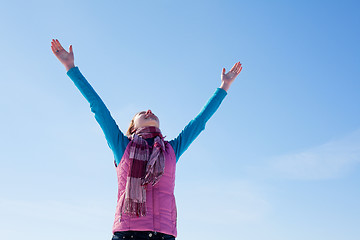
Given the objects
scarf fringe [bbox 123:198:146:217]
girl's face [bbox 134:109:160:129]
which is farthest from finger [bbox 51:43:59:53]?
scarf fringe [bbox 123:198:146:217]

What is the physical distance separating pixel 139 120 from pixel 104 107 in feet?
2.16

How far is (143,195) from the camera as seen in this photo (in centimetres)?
481

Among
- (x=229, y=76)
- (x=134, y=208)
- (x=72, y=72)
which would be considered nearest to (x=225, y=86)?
(x=229, y=76)

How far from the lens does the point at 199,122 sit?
5867 millimetres

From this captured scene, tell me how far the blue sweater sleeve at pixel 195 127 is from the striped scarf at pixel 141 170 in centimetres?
39

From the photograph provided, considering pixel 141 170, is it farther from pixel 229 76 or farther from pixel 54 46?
pixel 229 76

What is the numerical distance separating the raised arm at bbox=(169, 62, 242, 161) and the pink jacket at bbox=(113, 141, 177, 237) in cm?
41

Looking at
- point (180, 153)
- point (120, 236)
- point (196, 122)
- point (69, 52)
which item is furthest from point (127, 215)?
point (69, 52)

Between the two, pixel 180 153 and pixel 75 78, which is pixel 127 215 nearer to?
pixel 180 153

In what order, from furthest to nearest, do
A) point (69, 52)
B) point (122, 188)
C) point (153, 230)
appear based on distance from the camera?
1. point (69, 52)
2. point (122, 188)
3. point (153, 230)

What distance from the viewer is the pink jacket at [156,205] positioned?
15.5ft

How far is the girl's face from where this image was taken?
5.62 meters

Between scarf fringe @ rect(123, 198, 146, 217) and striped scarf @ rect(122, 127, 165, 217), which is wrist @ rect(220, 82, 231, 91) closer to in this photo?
striped scarf @ rect(122, 127, 165, 217)

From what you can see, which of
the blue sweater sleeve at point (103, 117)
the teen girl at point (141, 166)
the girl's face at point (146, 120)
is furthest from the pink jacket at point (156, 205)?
the girl's face at point (146, 120)
